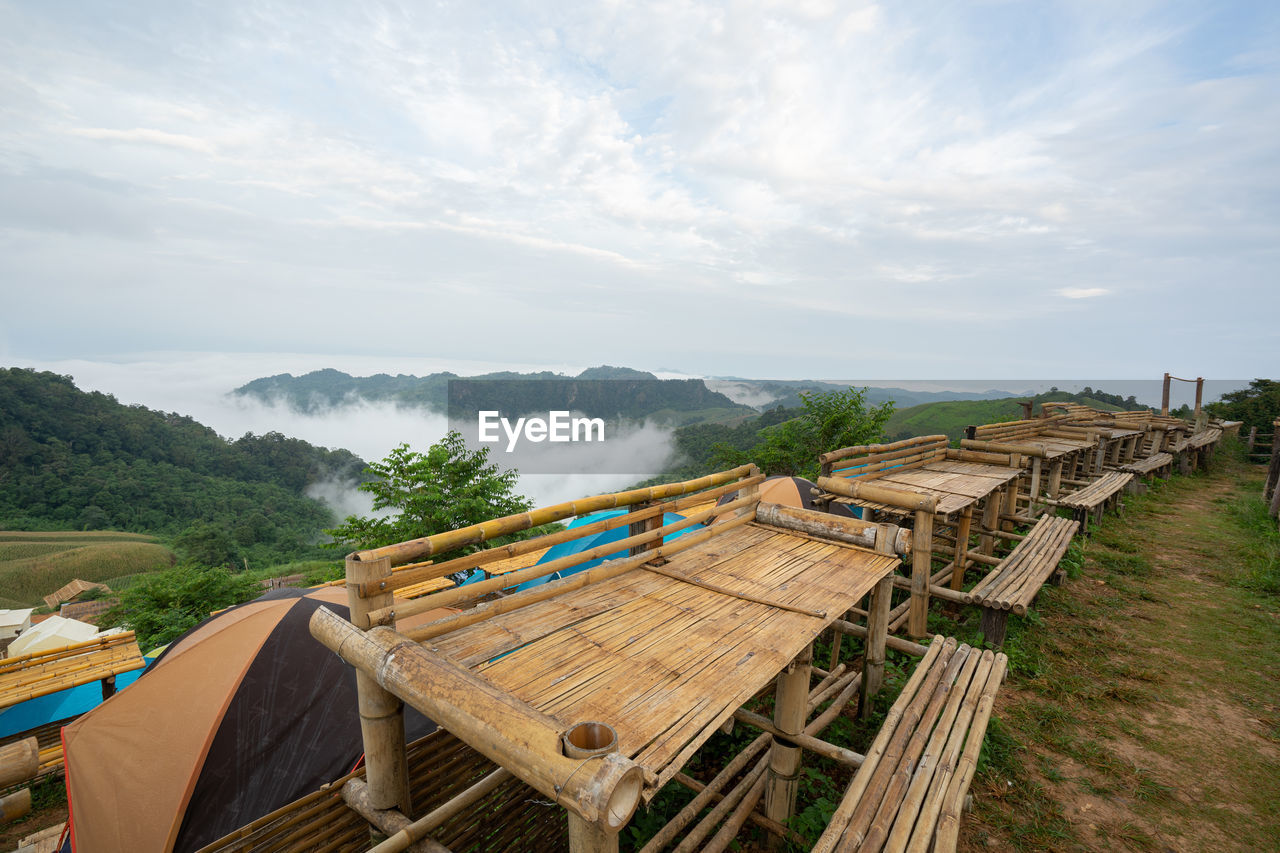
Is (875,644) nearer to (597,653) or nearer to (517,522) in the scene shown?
(597,653)

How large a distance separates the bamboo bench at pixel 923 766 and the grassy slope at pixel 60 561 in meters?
51.6

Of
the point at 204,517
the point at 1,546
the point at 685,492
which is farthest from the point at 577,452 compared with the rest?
the point at 685,492

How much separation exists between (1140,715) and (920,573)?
198 cm

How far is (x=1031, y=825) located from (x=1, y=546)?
66.1 metres

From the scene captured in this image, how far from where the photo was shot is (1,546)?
4291cm

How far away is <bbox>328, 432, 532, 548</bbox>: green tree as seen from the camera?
1421 cm

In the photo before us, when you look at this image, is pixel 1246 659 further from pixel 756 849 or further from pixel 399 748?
pixel 399 748

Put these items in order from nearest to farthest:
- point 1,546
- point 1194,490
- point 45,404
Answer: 1. point 1194,490
2. point 1,546
3. point 45,404

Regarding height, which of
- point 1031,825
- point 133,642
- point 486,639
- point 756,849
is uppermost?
point 486,639

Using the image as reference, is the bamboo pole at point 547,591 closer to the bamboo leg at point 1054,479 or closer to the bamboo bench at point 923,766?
the bamboo bench at point 923,766

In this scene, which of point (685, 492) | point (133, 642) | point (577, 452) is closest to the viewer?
point (685, 492)

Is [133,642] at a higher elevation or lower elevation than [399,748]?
lower

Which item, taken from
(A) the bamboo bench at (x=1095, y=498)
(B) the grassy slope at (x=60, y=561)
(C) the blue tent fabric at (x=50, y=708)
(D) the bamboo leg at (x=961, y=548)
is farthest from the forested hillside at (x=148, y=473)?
(A) the bamboo bench at (x=1095, y=498)

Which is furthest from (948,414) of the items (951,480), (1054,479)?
(951,480)
